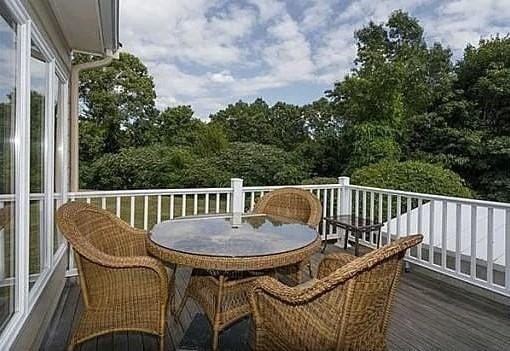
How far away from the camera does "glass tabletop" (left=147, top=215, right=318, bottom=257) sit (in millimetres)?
2387

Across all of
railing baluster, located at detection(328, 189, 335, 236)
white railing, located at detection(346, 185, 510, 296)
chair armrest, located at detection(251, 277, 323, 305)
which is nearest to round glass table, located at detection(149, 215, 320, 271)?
chair armrest, located at detection(251, 277, 323, 305)

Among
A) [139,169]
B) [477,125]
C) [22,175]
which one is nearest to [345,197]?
[22,175]

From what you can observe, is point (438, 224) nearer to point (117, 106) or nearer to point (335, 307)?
point (335, 307)

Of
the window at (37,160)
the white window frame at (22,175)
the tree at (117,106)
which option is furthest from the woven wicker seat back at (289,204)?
the tree at (117,106)

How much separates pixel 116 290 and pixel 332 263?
133 centimetres

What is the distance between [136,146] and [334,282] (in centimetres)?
1307

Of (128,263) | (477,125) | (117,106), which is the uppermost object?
(117,106)

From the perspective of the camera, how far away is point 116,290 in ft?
7.93

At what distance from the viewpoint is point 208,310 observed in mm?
2609

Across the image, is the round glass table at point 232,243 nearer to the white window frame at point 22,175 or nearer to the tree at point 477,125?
the white window frame at point 22,175

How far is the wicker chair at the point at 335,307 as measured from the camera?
5.69ft

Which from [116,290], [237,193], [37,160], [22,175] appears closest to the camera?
[22,175]

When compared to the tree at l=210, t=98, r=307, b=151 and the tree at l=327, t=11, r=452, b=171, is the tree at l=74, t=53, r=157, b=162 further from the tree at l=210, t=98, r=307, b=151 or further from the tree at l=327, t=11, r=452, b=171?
the tree at l=327, t=11, r=452, b=171

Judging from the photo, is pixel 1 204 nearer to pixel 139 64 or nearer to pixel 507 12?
pixel 139 64
